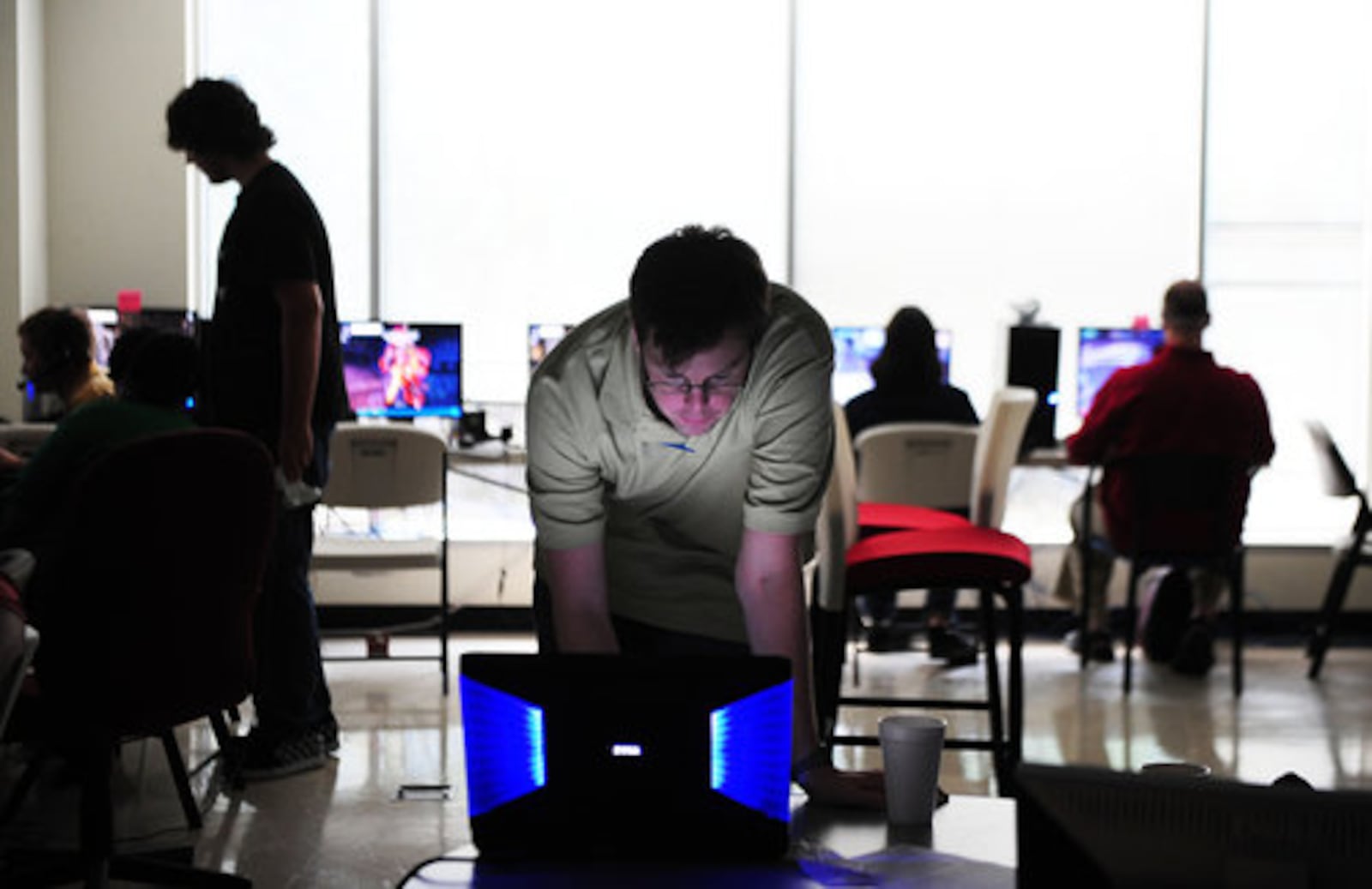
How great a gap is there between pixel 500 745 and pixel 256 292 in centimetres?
284

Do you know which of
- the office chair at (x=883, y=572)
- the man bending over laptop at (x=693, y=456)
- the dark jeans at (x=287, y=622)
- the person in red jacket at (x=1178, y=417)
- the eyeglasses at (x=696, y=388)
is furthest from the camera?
the person in red jacket at (x=1178, y=417)

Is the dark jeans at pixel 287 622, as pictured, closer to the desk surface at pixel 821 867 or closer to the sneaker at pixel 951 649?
the sneaker at pixel 951 649

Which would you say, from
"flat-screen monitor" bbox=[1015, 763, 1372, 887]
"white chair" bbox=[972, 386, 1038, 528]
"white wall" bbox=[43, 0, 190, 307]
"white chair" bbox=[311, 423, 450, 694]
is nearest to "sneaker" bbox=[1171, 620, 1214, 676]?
"white chair" bbox=[972, 386, 1038, 528]

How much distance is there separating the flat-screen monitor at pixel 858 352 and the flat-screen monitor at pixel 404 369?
4.88 feet

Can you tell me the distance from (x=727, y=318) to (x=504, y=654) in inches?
22.3

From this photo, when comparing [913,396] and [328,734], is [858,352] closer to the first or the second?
[913,396]

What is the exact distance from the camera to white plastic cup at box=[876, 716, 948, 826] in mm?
1957

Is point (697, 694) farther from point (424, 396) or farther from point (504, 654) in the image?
point (424, 396)

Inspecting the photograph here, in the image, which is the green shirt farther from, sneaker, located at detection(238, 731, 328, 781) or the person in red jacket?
the person in red jacket

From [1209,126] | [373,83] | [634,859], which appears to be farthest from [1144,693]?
[634,859]

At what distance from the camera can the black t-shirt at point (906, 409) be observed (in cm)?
657

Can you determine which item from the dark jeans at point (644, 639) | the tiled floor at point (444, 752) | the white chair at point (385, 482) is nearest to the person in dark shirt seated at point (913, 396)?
the tiled floor at point (444, 752)

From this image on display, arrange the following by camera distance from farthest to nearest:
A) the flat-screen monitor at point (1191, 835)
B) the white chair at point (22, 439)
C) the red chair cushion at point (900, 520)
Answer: the white chair at point (22, 439) < the red chair cushion at point (900, 520) < the flat-screen monitor at point (1191, 835)

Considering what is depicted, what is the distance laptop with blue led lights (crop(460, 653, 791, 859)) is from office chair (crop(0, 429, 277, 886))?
170 centimetres
